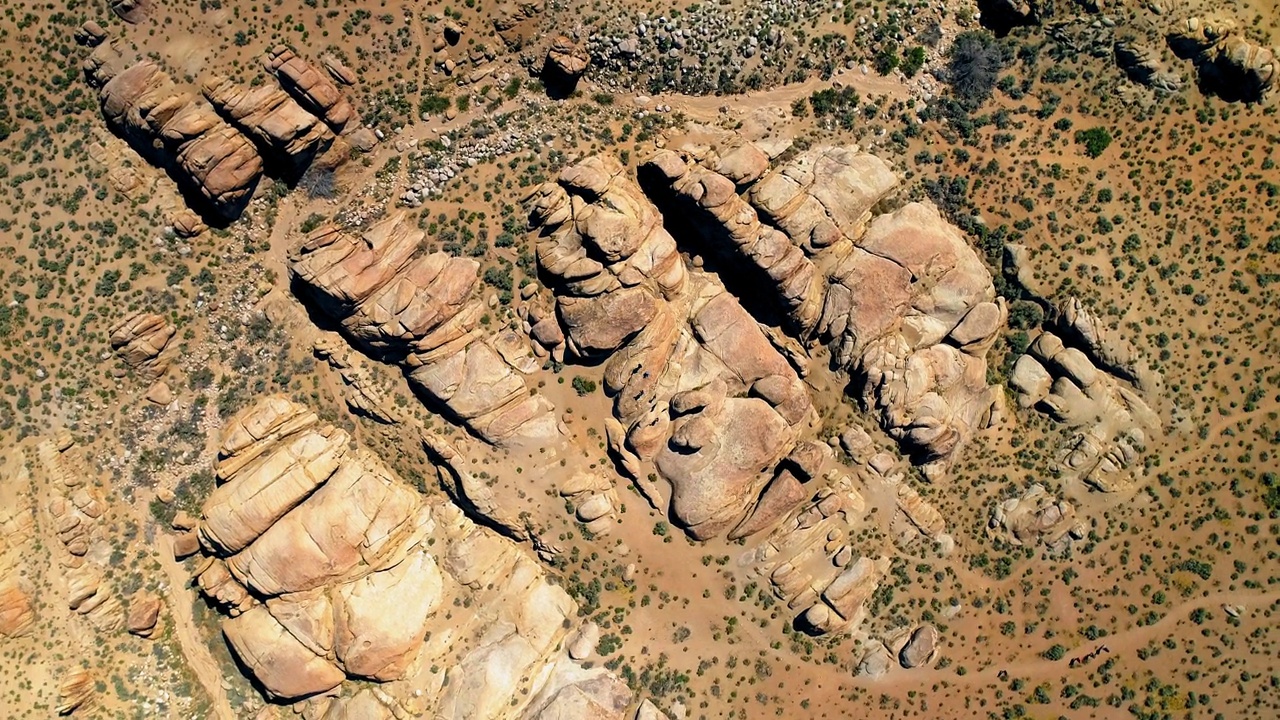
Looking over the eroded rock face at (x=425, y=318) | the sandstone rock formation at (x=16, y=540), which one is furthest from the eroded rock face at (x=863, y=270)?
the sandstone rock formation at (x=16, y=540)

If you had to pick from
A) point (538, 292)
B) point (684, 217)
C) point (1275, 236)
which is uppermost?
point (1275, 236)

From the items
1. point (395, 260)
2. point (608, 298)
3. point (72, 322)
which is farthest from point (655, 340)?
point (72, 322)

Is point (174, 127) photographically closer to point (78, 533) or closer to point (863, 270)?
point (78, 533)

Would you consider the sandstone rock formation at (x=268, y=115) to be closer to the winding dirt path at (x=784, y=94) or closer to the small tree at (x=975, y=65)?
the winding dirt path at (x=784, y=94)

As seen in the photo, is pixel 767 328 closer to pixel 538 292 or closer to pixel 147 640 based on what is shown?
pixel 538 292

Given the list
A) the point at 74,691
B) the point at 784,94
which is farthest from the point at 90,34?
the point at 784,94

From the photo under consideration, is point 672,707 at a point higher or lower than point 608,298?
lower
